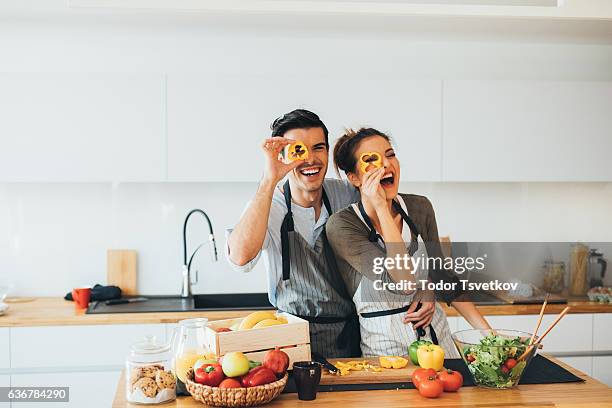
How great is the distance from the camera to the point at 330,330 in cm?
291

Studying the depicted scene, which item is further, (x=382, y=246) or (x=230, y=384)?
(x=382, y=246)

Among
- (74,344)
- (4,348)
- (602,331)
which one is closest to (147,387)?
(74,344)

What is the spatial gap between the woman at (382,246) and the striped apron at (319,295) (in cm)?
5

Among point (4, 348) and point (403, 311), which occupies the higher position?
point (403, 311)

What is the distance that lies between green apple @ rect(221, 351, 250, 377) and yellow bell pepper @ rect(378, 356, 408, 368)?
650mm

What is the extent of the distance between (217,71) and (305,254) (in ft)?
5.81

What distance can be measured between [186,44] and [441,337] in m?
2.33

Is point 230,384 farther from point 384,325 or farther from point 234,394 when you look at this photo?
point 384,325

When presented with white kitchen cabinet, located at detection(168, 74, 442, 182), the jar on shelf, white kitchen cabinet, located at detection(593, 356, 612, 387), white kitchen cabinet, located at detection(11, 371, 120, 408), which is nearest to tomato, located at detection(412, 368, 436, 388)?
white kitchen cabinet, located at detection(168, 74, 442, 182)

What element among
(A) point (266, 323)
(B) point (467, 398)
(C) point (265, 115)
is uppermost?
(C) point (265, 115)

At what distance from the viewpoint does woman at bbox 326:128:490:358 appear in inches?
112

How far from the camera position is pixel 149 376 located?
225cm

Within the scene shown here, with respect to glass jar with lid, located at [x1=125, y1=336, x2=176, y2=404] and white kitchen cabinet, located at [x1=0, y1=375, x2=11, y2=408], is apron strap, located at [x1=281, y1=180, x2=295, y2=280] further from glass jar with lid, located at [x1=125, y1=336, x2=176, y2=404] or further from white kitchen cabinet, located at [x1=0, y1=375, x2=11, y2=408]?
white kitchen cabinet, located at [x1=0, y1=375, x2=11, y2=408]

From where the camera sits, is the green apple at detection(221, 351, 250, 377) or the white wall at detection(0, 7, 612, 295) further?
the white wall at detection(0, 7, 612, 295)
